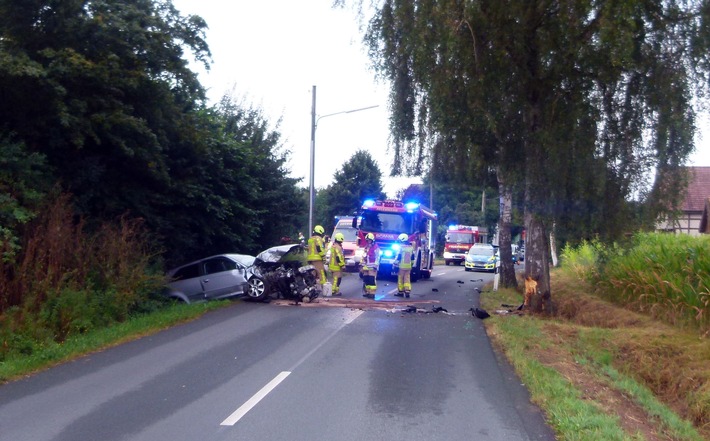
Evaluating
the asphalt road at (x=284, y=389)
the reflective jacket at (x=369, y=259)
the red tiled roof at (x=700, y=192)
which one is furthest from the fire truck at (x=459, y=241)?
the asphalt road at (x=284, y=389)

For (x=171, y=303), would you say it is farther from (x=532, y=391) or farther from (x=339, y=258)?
(x=532, y=391)

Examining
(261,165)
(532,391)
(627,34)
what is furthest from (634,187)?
(261,165)

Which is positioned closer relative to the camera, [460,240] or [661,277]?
[661,277]

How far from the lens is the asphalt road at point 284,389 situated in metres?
7.78

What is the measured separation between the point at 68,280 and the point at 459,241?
125 feet

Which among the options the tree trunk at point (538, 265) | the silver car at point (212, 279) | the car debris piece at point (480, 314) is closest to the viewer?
the car debris piece at point (480, 314)

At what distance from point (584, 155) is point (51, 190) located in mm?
10908

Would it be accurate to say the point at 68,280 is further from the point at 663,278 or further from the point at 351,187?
the point at 351,187

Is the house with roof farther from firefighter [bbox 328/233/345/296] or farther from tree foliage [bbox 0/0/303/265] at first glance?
tree foliage [bbox 0/0/303/265]

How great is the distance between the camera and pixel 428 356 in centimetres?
1202

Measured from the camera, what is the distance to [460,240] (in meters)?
50.8

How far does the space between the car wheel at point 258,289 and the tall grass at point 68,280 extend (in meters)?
2.40

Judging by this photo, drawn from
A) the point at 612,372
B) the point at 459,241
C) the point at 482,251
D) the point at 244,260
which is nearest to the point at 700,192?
the point at 482,251

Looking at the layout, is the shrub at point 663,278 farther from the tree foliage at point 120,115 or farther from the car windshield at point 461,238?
the car windshield at point 461,238
